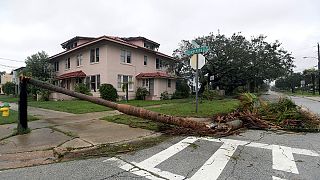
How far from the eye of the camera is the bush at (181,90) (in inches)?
1195

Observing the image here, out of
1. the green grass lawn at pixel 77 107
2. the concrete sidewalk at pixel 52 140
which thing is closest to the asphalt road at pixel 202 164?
the concrete sidewalk at pixel 52 140

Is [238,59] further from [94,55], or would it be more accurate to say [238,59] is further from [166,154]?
[166,154]

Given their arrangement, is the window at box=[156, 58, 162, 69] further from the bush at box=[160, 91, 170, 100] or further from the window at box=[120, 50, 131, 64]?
the window at box=[120, 50, 131, 64]

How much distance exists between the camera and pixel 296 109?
9.12 metres

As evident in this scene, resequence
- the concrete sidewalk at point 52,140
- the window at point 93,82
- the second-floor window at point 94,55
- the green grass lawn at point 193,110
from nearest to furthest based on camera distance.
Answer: the concrete sidewalk at point 52,140 → the green grass lawn at point 193,110 → the window at point 93,82 → the second-floor window at point 94,55

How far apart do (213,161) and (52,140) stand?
417 cm

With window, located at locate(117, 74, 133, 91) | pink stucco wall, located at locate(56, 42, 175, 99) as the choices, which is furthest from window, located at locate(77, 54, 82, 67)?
window, located at locate(117, 74, 133, 91)

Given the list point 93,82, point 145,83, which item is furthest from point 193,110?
point 145,83

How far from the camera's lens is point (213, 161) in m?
4.83

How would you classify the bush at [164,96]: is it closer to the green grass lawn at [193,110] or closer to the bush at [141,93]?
the bush at [141,93]

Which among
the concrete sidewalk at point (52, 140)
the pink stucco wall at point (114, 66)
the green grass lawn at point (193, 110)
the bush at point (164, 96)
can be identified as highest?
the pink stucco wall at point (114, 66)

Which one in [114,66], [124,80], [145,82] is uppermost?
[114,66]

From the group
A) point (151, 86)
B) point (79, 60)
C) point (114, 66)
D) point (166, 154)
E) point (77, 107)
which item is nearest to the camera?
point (166, 154)

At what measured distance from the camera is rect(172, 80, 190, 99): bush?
30.3 m
